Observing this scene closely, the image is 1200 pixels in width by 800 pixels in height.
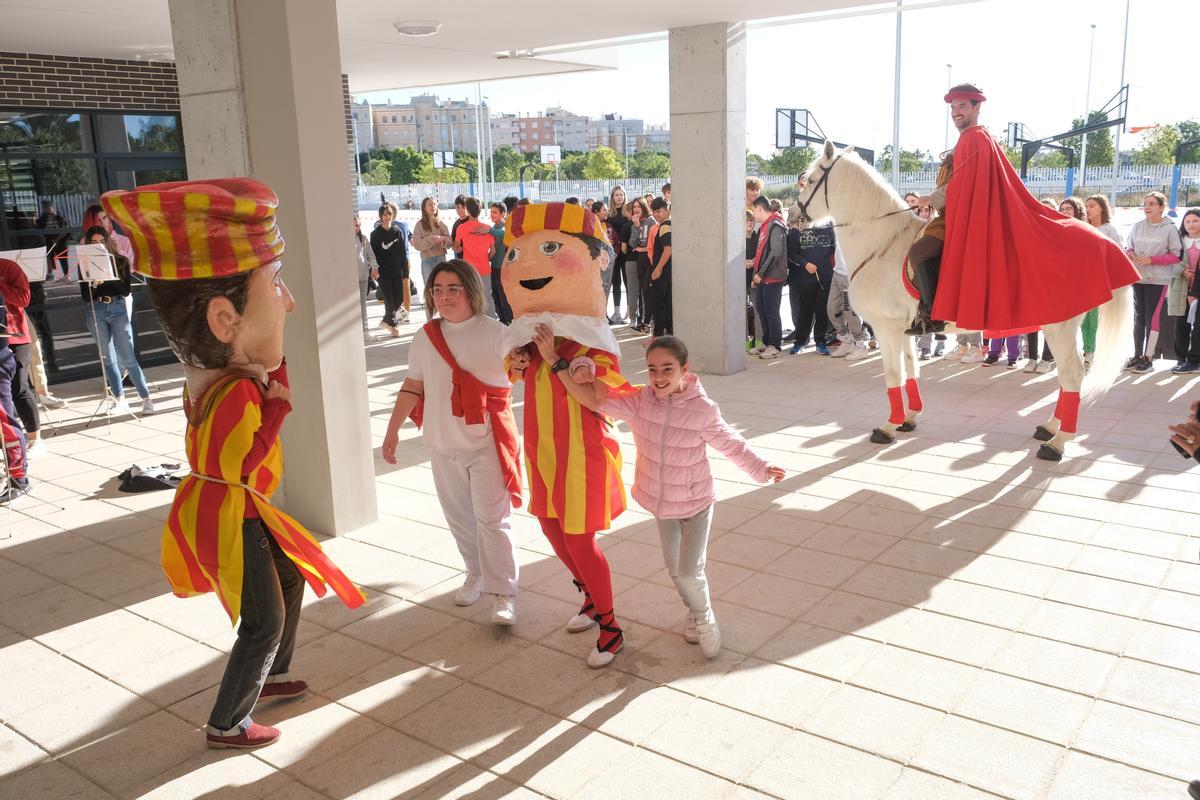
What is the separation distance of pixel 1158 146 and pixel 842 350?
35745 mm

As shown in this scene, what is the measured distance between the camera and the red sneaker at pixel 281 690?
3.62 metres

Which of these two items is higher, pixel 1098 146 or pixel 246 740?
pixel 1098 146

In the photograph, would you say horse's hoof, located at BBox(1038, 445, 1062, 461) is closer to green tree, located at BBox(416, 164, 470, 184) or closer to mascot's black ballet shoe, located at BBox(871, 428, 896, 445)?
mascot's black ballet shoe, located at BBox(871, 428, 896, 445)

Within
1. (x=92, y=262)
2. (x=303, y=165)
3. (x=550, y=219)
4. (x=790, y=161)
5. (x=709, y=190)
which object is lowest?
(x=92, y=262)

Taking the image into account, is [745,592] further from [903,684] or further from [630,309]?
[630,309]

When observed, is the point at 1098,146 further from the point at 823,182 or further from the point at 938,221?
the point at 938,221

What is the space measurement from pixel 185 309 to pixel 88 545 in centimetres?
320

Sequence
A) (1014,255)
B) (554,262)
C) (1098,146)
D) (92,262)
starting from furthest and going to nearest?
(1098,146) < (92,262) < (1014,255) < (554,262)

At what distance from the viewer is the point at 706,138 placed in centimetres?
925

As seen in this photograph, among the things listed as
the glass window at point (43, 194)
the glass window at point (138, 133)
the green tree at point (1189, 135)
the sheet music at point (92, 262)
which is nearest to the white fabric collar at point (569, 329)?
the sheet music at point (92, 262)

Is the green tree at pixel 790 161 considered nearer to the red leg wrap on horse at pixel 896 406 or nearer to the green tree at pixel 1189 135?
the green tree at pixel 1189 135

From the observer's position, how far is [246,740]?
3.31 metres

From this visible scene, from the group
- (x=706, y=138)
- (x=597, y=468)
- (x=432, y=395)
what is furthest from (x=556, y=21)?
(x=597, y=468)

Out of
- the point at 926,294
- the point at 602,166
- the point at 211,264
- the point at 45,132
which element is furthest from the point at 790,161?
the point at 211,264
